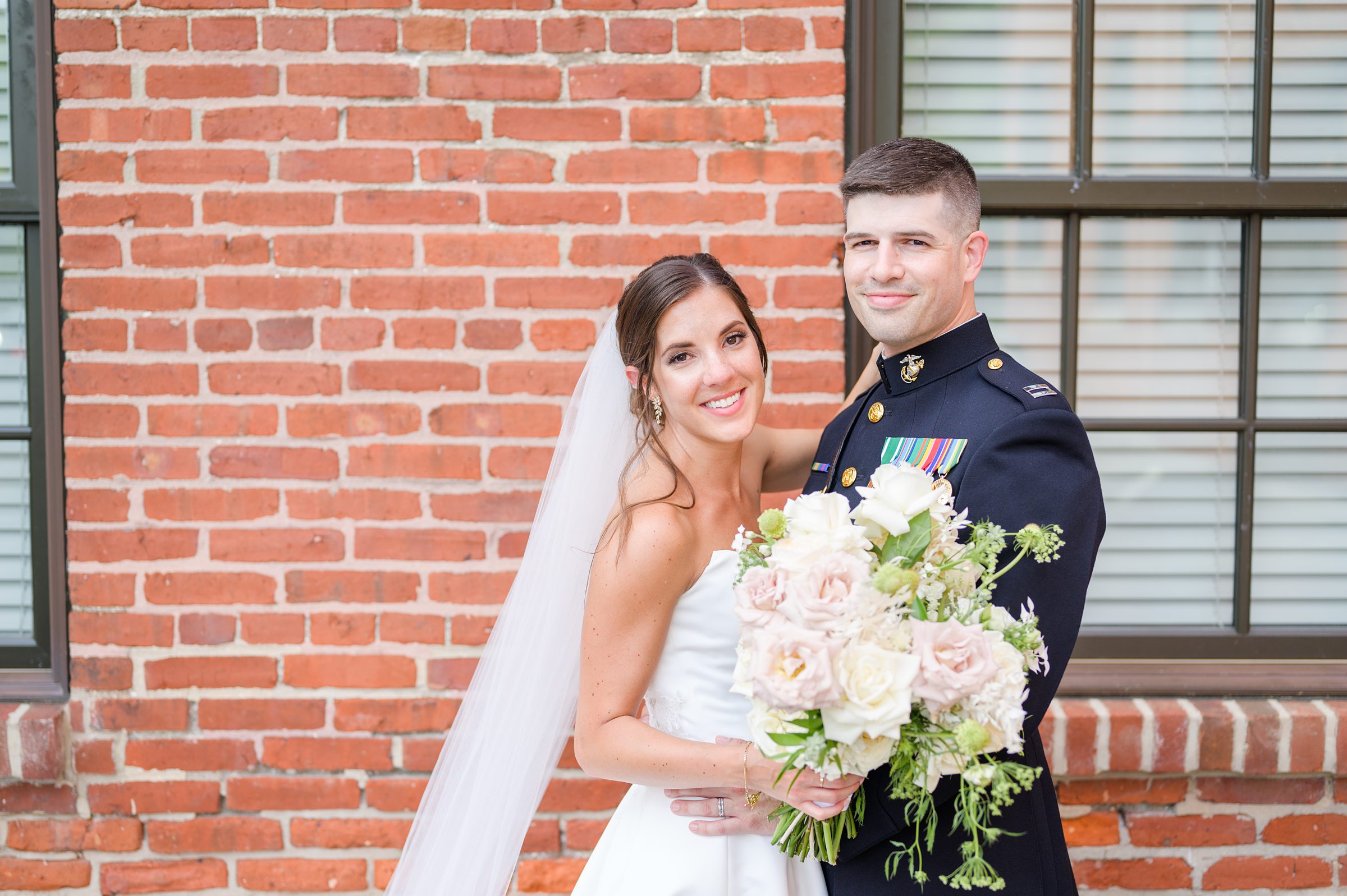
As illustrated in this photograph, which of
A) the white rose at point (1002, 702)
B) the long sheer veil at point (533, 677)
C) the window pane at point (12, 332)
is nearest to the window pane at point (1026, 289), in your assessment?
the long sheer veil at point (533, 677)

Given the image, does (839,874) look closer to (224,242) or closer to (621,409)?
(621,409)

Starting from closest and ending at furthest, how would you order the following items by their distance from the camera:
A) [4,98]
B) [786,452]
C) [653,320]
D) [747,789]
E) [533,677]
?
[747,789] < [653,320] < [533,677] < [786,452] < [4,98]

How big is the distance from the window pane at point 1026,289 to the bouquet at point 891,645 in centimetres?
137

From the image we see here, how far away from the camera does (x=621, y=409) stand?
1.99 meters

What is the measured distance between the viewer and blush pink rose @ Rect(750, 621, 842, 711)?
3.75ft

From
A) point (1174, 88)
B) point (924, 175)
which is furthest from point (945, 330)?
point (1174, 88)

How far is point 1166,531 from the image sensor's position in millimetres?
2600

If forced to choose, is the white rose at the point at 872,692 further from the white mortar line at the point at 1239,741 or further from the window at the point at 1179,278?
the white mortar line at the point at 1239,741

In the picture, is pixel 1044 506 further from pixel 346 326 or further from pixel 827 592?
pixel 346 326

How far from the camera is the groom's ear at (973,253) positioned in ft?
5.62

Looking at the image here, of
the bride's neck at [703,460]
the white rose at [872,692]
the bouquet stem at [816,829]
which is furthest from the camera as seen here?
the bride's neck at [703,460]

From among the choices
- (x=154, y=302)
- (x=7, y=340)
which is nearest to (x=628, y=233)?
(x=154, y=302)

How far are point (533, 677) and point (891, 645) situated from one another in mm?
972

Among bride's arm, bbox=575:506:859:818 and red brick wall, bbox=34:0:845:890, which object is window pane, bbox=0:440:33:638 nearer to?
red brick wall, bbox=34:0:845:890
